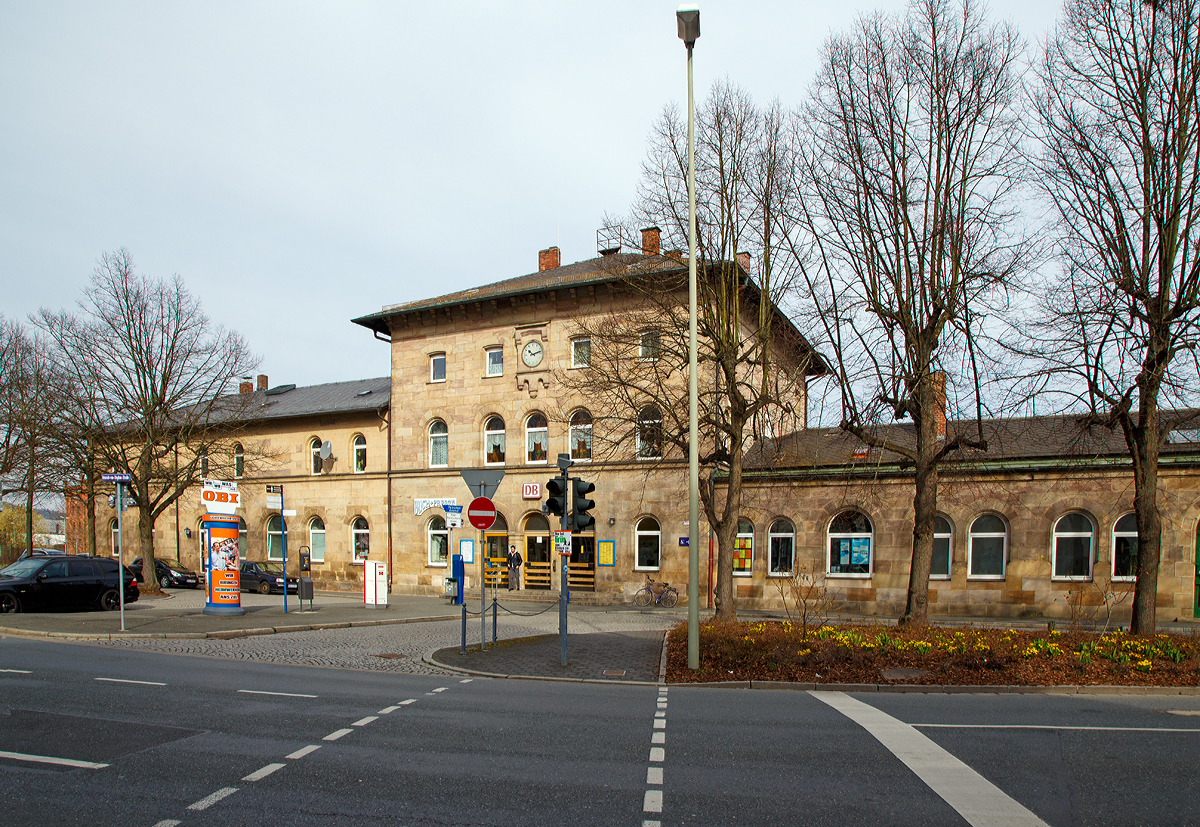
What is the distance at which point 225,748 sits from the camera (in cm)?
686

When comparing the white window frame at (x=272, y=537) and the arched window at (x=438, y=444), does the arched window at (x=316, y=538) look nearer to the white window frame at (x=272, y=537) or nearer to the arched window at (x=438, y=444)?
the white window frame at (x=272, y=537)

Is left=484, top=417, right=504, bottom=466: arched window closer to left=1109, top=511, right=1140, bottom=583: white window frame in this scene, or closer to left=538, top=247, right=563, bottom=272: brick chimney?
left=538, top=247, right=563, bottom=272: brick chimney

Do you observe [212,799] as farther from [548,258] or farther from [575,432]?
[548,258]

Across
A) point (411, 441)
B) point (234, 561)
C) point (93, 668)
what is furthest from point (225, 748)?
point (411, 441)

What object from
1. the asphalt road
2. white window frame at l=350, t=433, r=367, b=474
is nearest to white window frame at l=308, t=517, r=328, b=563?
white window frame at l=350, t=433, r=367, b=474

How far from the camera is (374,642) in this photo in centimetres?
1641

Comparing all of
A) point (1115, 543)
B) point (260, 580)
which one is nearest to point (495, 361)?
point (260, 580)

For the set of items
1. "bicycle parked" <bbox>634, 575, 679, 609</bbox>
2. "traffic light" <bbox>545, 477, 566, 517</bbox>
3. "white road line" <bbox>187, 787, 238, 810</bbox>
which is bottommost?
"bicycle parked" <bbox>634, 575, 679, 609</bbox>

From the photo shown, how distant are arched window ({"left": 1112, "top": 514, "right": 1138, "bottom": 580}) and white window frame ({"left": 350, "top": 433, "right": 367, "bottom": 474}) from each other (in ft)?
91.2

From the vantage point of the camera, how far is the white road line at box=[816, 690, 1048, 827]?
5379 mm

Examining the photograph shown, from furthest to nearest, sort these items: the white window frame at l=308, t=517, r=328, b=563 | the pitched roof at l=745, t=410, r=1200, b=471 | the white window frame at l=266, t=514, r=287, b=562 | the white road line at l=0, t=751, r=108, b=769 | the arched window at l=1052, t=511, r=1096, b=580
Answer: the white window frame at l=266, t=514, r=287, b=562, the white window frame at l=308, t=517, r=328, b=563, the arched window at l=1052, t=511, r=1096, b=580, the pitched roof at l=745, t=410, r=1200, b=471, the white road line at l=0, t=751, r=108, b=769

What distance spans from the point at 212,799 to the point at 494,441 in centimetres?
2573

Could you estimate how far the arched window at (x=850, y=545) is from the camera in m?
24.1

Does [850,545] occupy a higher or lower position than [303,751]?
lower
